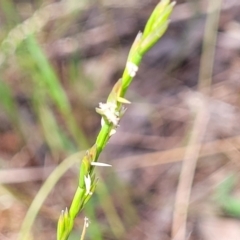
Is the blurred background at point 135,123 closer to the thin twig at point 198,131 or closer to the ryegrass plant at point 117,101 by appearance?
the thin twig at point 198,131

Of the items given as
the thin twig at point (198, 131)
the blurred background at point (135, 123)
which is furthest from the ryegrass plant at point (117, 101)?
the thin twig at point (198, 131)

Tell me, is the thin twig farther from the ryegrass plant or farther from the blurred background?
the ryegrass plant

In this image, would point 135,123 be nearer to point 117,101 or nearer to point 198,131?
point 198,131

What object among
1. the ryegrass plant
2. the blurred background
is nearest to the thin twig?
the blurred background

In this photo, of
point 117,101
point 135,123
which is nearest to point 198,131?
point 135,123

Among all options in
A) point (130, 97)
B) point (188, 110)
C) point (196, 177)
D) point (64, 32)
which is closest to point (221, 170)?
point (196, 177)

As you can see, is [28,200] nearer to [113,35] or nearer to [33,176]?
[33,176]
